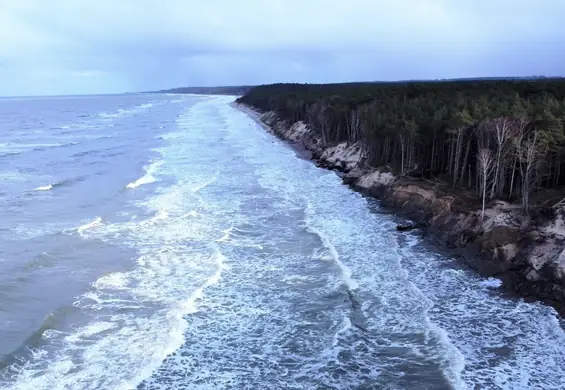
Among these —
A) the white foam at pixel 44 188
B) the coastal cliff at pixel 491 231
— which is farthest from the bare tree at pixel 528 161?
the white foam at pixel 44 188

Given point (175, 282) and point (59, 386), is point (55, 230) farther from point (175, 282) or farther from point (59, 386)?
point (59, 386)

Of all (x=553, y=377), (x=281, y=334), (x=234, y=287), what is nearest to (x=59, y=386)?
(x=281, y=334)

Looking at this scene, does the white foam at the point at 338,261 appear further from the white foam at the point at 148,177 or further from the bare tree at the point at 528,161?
the white foam at the point at 148,177

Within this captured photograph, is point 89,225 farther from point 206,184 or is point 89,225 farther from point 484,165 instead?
point 484,165

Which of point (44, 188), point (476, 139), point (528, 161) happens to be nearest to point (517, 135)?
point (528, 161)

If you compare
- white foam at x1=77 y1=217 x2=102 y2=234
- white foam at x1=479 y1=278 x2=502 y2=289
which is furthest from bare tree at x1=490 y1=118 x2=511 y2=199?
white foam at x1=77 y1=217 x2=102 y2=234

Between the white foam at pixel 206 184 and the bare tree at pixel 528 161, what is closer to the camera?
the bare tree at pixel 528 161
